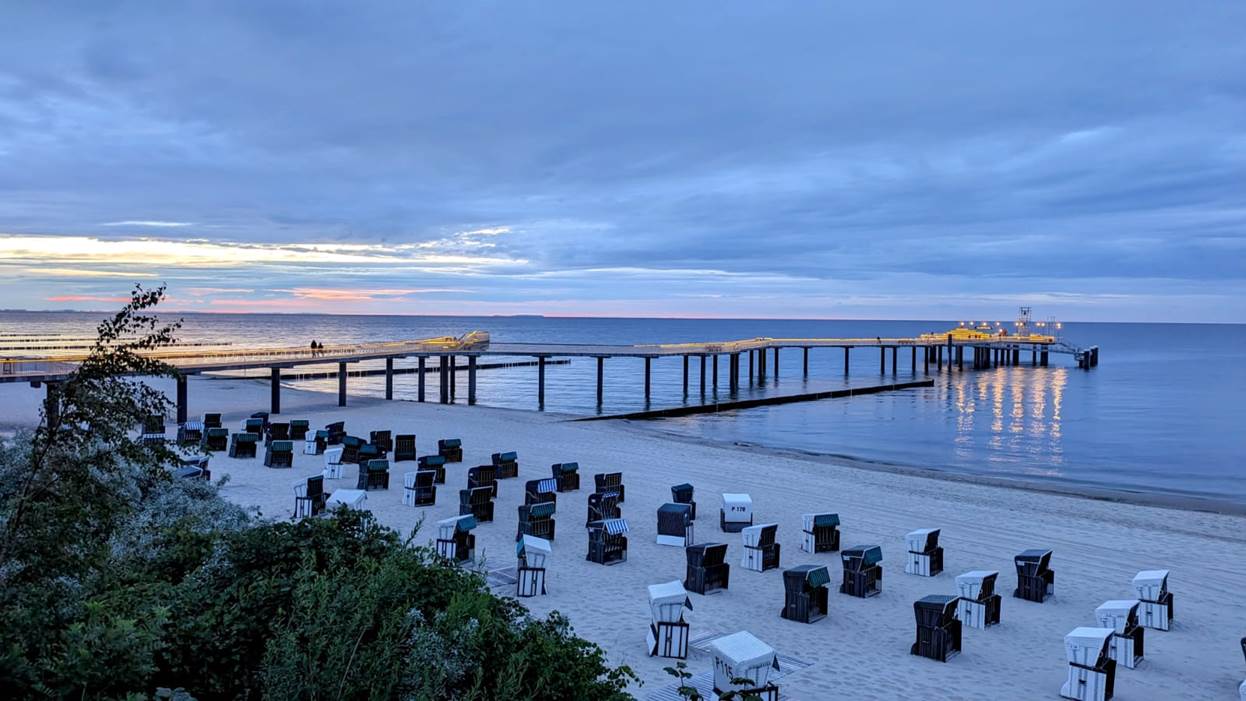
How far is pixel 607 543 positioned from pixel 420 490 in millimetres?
5149

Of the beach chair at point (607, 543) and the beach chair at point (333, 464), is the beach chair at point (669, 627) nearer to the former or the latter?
the beach chair at point (607, 543)

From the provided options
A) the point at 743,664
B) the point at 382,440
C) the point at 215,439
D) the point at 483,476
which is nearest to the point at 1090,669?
the point at 743,664

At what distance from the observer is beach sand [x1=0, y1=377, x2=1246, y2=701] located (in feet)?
30.4

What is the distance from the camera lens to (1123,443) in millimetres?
36219

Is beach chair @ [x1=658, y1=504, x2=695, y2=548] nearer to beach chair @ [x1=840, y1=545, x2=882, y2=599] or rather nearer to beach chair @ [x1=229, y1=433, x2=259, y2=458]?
beach chair @ [x1=840, y1=545, x2=882, y2=599]

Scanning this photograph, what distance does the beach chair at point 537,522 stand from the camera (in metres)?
13.9

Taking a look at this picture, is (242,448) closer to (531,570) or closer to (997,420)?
(531,570)

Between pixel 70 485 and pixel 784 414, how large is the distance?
39887 mm

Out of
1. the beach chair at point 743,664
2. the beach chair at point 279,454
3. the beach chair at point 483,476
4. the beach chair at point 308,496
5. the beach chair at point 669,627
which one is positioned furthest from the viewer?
the beach chair at point 279,454

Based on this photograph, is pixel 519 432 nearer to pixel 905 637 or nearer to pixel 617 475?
pixel 617 475

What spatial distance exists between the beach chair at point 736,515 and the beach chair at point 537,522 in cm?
337

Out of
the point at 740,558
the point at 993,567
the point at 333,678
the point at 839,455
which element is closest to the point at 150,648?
the point at 333,678

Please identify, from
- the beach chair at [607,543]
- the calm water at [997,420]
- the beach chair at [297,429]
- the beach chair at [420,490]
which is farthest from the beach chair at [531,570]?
the calm water at [997,420]

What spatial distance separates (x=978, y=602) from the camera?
35.1 ft
